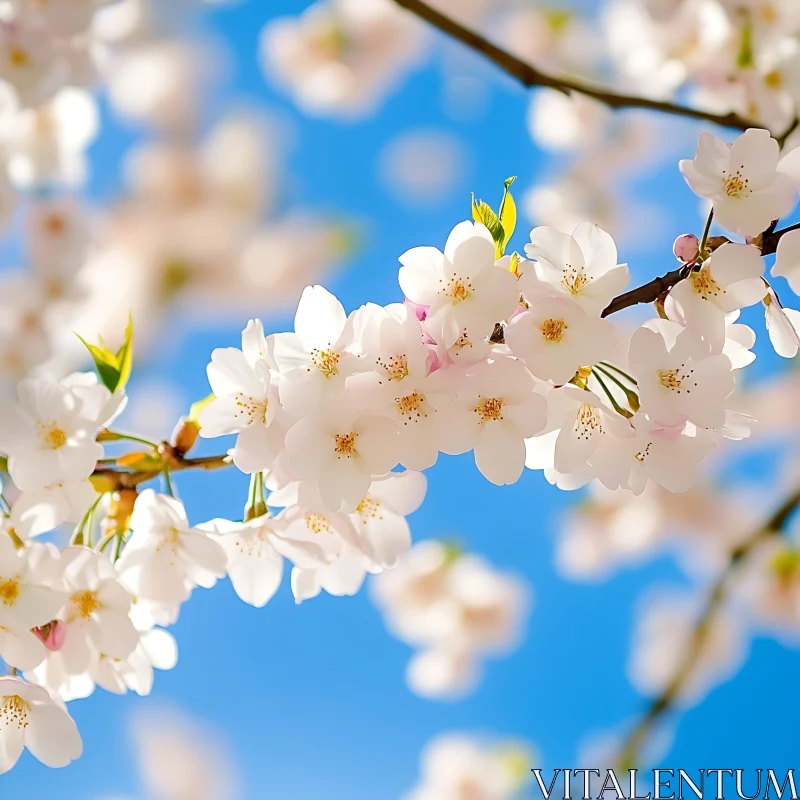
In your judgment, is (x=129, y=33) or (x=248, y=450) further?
(x=129, y=33)

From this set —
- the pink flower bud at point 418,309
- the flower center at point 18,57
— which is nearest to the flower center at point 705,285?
the pink flower bud at point 418,309

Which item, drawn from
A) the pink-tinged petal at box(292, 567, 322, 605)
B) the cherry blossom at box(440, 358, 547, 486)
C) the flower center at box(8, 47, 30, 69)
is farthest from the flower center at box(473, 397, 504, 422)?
the flower center at box(8, 47, 30, 69)

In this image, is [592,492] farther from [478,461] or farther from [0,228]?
[478,461]

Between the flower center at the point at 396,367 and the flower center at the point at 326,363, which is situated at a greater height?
the flower center at the point at 326,363

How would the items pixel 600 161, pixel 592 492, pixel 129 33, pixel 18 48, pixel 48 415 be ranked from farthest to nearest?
pixel 600 161, pixel 592 492, pixel 129 33, pixel 18 48, pixel 48 415

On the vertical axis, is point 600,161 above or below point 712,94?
above

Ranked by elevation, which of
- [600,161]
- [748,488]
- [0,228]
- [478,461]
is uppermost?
[600,161]

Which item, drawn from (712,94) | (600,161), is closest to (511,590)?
(600,161)

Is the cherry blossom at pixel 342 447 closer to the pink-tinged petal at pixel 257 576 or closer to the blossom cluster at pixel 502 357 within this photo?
the blossom cluster at pixel 502 357
